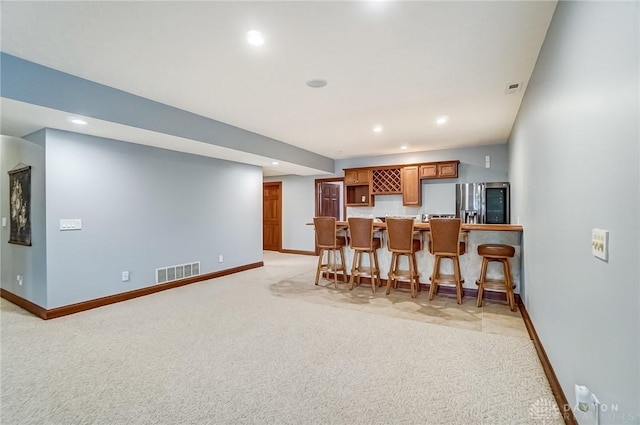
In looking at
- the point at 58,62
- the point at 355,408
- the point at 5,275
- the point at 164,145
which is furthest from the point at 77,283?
the point at 355,408

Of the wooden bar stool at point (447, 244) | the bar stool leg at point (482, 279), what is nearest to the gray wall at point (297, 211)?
the wooden bar stool at point (447, 244)

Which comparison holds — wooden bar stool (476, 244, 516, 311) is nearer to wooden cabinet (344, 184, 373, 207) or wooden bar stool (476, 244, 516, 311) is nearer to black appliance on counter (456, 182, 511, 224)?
black appliance on counter (456, 182, 511, 224)

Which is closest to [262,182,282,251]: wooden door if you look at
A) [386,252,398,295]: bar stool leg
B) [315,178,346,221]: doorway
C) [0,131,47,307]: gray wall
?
[315,178,346,221]: doorway

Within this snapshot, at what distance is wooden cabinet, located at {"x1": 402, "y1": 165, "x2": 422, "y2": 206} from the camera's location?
6512mm

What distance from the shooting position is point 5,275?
171 inches

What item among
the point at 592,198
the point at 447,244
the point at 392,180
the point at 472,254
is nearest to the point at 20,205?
the point at 447,244

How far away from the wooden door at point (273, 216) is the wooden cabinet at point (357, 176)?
7.34 ft

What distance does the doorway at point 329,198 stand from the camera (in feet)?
26.8

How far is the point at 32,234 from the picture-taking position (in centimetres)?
372

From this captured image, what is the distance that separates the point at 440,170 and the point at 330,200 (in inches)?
127

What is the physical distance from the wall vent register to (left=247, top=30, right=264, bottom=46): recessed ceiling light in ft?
12.1

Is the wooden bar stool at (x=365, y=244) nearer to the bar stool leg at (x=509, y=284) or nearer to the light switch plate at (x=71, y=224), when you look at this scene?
the bar stool leg at (x=509, y=284)

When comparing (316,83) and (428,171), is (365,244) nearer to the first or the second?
(316,83)

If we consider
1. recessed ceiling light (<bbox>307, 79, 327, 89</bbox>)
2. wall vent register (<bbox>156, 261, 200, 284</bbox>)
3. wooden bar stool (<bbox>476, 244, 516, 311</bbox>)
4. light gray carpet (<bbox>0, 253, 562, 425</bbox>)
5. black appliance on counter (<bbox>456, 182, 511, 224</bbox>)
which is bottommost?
light gray carpet (<bbox>0, 253, 562, 425</bbox>)
